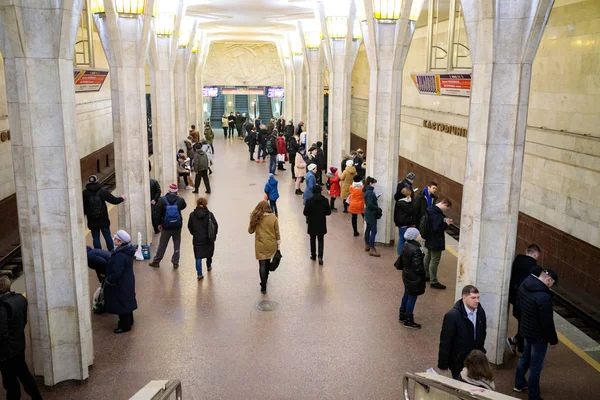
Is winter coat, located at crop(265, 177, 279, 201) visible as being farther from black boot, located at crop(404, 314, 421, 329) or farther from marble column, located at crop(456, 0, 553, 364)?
marble column, located at crop(456, 0, 553, 364)

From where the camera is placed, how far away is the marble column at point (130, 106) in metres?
11.4

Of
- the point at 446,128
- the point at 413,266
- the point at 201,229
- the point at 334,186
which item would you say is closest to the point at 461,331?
the point at 413,266

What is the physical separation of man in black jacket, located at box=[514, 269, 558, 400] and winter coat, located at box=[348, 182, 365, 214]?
250 inches

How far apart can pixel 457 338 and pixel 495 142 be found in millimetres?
2444

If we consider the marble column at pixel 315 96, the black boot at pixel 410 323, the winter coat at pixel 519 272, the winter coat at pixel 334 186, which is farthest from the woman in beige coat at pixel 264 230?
the marble column at pixel 315 96

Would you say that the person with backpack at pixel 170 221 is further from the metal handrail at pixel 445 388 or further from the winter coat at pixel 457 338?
the metal handrail at pixel 445 388

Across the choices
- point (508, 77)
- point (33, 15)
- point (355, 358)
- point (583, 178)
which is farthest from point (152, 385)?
point (583, 178)

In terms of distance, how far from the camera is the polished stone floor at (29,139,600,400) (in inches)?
270

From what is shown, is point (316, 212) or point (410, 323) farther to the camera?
point (316, 212)

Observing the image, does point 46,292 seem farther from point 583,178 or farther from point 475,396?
point 583,178

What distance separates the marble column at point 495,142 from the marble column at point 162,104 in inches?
425

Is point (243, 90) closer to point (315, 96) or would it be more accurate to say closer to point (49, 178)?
point (315, 96)

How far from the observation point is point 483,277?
736 cm

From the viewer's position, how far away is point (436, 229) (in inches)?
375
